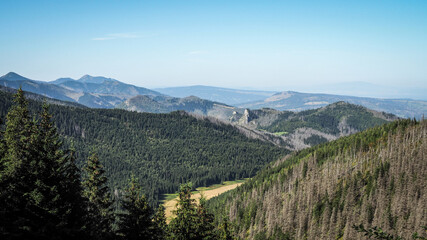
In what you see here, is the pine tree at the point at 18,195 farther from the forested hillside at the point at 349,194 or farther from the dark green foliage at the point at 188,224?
the forested hillside at the point at 349,194

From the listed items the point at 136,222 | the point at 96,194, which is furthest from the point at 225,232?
the point at 96,194

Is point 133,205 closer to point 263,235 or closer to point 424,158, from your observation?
point 263,235

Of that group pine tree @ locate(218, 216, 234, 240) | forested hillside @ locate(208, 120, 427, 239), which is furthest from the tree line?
forested hillside @ locate(208, 120, 427, 239)

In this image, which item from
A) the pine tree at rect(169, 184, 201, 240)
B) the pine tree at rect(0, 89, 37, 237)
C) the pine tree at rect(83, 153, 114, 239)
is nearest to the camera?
the pine tree at rect(0, 89, 37, 237)

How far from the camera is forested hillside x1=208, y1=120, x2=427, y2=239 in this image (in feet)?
284

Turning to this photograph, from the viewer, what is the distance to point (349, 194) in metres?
96.8

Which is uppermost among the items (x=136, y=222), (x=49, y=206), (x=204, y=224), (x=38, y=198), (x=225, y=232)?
(x=38, y=198)

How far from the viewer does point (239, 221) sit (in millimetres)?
123000

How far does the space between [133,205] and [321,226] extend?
245 ft

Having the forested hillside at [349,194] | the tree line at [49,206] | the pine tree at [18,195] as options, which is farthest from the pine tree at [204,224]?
the forested hillside at [349,194]

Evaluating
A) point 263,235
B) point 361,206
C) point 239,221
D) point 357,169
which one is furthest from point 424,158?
point 239,221

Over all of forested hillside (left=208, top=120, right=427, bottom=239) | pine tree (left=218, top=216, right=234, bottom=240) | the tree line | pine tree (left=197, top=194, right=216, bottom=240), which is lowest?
forested hillside (left=208, top=120, right=427, bottom=239)

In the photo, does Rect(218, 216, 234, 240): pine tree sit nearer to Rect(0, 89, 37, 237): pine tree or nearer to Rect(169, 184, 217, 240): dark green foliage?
Rect(169, 184, 217, 240): dark green foliage

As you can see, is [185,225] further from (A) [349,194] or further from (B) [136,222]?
(A) [349,194]
